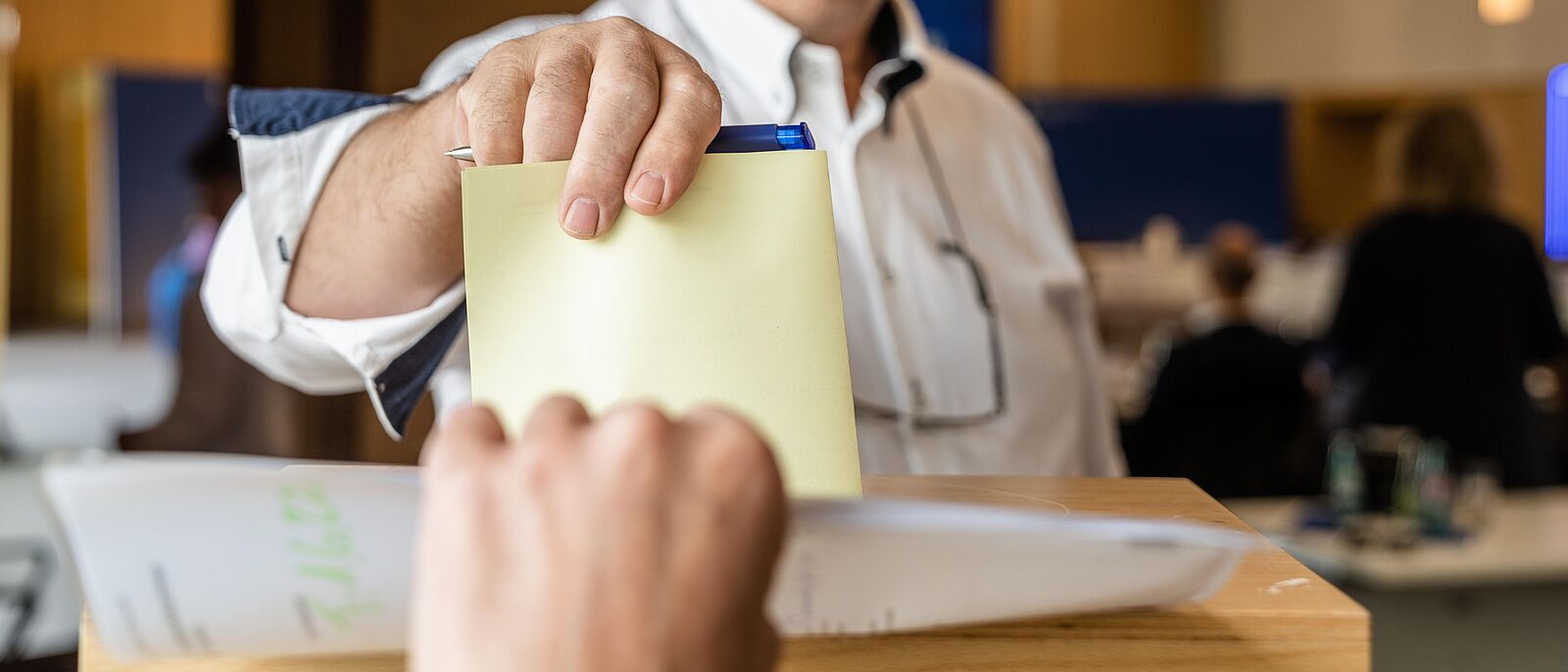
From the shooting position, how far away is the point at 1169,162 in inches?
197

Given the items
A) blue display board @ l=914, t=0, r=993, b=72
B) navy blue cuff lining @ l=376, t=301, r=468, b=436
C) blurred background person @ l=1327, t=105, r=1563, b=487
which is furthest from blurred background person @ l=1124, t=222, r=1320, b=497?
navy blue cuff lining @ l=376, t=301, r=468, b=436

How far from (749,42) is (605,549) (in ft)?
1.84

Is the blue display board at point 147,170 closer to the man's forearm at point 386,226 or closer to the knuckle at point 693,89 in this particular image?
the man's forearm at point 386,226

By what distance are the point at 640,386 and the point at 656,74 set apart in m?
0.10

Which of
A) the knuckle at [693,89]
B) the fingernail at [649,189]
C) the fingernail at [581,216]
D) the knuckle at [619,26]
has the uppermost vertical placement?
the knuckle at [619,26]

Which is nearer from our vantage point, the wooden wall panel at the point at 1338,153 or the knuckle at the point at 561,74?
the knuckle at the point at 561,74

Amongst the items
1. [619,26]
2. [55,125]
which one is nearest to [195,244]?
[55,125]

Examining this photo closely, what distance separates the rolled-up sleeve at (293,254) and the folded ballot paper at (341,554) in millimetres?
205

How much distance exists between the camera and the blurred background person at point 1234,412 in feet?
8.98

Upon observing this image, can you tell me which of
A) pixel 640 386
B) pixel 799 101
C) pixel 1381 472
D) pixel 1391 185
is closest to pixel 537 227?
pixel 640 386

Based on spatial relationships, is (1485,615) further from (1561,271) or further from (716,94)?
(1561,271)

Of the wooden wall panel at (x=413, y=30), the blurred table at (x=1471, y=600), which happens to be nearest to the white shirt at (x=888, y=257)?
the wooden wall panel at (x=413, y=30)

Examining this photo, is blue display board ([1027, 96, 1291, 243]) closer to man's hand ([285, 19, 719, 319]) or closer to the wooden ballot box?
man's hand ([285, 19, 719, 319])

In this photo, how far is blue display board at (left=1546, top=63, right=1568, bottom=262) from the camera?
452 cm
